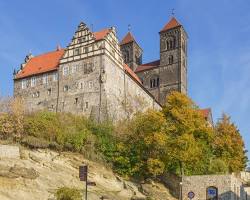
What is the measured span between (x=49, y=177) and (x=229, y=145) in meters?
21.8

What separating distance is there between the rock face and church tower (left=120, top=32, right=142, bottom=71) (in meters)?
48.1

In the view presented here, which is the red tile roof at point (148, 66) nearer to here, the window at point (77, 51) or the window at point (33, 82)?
the window at point (33, 82)

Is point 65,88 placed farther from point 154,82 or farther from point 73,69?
point 154,82

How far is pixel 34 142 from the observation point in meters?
48.0

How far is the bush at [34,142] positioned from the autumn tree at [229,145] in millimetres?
18527

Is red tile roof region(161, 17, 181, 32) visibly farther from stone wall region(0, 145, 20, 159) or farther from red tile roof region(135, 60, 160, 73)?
stone wall region(0, 145, 20, 159)

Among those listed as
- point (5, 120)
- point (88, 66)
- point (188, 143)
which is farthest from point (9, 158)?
point (88, 66)

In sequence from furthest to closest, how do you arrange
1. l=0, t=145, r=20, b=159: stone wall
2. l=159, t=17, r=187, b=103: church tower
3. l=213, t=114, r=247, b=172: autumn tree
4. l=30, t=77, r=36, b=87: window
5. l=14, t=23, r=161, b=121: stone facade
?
1. l=159, t=17, r=187, b=103: church tower
2. l=30, t=77, r=36, b=87: window
3. l=14, t=23, r=161, b=121: stone facade
4. l=213, t=114, r=247, b=172: autumn tree
5. l=0, t=145, r=20, b=159: stone wall

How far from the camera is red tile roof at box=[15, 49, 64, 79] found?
65.9 metres

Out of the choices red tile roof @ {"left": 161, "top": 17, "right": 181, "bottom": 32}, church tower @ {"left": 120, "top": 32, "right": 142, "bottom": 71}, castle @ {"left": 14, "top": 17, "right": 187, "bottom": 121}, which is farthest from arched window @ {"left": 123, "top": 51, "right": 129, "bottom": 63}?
castle @ {"left": 14, "top": 17, "right": 187, "bottom": 121}

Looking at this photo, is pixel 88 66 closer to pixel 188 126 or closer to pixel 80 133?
pixel 80 133

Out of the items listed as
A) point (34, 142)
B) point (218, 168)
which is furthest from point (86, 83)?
point (218, 168)

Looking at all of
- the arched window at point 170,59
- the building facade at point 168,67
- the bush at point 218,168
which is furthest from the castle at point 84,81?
the arched window at point 170,59

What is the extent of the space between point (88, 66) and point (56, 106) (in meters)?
6.63
